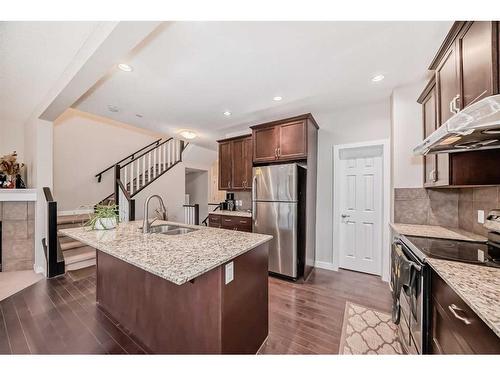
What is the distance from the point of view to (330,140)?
3.38m

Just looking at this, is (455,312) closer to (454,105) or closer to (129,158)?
(454,105)

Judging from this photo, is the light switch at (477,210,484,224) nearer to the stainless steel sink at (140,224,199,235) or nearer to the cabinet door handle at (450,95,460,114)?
the cabinet door handle at (450,95,460,114)

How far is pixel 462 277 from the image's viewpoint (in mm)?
1004

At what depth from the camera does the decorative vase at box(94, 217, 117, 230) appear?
213 cm

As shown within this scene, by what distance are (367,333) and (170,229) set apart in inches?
88.0

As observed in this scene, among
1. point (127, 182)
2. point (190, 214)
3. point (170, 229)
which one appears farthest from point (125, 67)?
point (190, 214)

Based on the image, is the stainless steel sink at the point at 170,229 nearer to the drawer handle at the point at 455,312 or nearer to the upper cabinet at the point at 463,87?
the drawer handle at the point at 455,312

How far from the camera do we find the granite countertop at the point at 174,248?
1.09 m

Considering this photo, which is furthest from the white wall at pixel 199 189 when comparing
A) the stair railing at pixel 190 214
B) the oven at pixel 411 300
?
the oven at pixel 411 300

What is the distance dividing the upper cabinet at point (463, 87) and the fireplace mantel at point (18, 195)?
5.22 m

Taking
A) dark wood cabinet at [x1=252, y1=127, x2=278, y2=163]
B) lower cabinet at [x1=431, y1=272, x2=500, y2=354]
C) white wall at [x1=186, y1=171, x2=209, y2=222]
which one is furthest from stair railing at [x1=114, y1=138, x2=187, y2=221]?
lower cabinet at [x1=431, y1=272, x2=500, y2=354]

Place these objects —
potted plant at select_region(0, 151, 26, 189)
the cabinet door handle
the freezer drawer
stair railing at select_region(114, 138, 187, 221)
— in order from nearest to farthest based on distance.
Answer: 1. the cabinet door handle
2. the freezer drawer
3. potted plant at select_region(0, 151, 26, 189)
4. stair railing at select_region(114, 138, 187, 221)

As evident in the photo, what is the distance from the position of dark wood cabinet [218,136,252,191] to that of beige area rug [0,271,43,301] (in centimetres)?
317

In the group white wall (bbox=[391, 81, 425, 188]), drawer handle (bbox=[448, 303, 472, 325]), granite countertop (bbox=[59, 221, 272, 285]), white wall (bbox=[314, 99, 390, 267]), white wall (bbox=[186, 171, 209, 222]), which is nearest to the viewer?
drawer handle (bbox=[448, 303, 472, 325])
